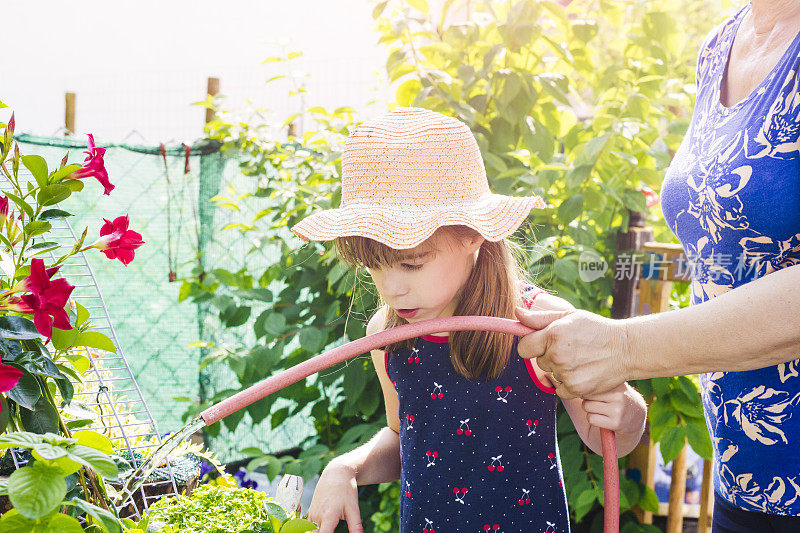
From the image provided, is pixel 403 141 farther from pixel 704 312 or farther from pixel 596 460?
pixel 596 460

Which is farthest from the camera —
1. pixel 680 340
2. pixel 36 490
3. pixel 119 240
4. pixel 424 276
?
pixel 424 276

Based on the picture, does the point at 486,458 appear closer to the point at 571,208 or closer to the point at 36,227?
the point at 36,227

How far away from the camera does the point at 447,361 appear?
4.49 feet

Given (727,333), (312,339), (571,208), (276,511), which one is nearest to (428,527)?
(276,511)

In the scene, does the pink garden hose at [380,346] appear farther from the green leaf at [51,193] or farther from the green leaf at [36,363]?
the green leaf at [51,193]

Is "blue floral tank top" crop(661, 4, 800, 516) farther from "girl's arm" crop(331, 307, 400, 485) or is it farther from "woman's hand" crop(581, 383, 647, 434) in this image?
"girl's arm" crop(331, 307, 400, 485)

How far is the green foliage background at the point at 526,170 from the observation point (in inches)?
83.8

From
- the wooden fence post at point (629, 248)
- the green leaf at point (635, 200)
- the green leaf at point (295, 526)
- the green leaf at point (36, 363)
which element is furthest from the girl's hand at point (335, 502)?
the wooden fence post at point (629, 248)

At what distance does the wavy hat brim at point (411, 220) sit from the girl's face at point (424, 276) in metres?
0.07

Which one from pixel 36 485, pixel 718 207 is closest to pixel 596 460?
pixel 718 207

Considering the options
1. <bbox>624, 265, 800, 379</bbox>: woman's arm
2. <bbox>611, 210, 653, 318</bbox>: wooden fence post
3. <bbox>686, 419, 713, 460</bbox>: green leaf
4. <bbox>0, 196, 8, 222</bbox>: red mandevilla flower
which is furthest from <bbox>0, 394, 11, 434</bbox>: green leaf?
<bbox>611, 210, 653, 318</bbox>: wooden fence post

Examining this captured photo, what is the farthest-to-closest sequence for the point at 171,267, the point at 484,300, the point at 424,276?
the point at 171,267
the point at 484,300
the point at 424,276

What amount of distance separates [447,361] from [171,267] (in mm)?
2337

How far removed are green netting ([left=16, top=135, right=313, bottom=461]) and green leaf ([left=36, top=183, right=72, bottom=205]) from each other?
7.79 feet
